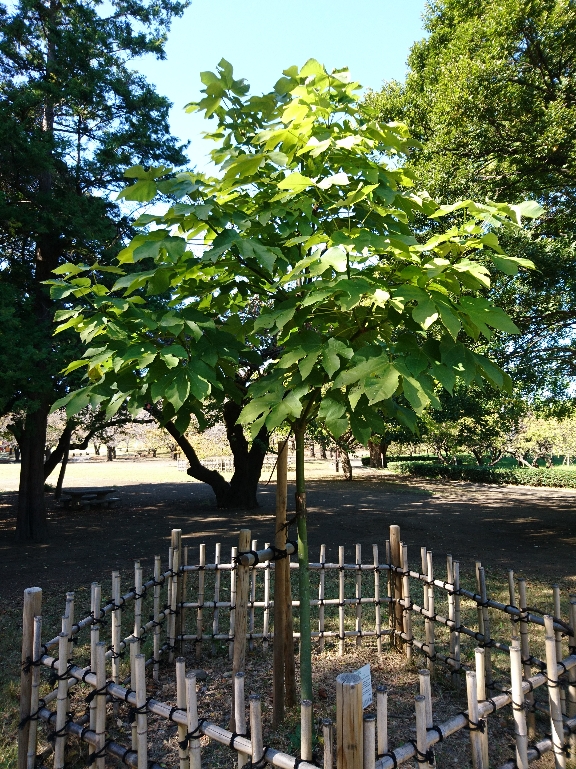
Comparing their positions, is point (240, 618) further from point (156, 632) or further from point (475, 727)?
point (156, 632)

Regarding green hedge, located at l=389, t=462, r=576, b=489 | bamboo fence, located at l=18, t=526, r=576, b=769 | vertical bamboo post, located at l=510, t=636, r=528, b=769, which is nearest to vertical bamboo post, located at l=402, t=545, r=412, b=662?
bamboo fence, located at l=18, t=526, r=576, b=769

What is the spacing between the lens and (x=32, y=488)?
1169cm

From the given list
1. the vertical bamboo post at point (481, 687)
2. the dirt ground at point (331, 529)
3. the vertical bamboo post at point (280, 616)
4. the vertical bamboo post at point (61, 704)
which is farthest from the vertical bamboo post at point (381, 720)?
the dirt ground at point (331, 529)

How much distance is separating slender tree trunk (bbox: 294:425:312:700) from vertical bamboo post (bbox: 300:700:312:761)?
0.92 meters

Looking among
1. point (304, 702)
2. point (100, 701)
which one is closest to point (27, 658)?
point (100, 701)

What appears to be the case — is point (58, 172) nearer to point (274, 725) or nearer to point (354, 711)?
point (274, 725)

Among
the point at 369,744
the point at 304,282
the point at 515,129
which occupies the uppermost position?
the point at 515,129

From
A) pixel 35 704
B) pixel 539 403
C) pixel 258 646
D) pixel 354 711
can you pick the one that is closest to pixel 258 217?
pixel 354 711

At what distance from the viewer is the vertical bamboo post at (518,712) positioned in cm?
264

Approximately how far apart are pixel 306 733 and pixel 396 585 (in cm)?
286

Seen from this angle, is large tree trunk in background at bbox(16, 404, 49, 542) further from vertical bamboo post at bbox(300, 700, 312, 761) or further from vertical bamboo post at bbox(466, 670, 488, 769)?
vertical bamboo post at bbox(466, 670, 488, 769)

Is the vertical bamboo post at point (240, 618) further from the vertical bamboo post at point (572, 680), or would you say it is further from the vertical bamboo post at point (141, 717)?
the vertical bamboo post at point (572, 680)

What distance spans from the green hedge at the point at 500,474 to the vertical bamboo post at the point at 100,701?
87.8 feet

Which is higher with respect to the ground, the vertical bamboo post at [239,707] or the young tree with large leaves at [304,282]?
the young tree with large leaves at [304,282]
